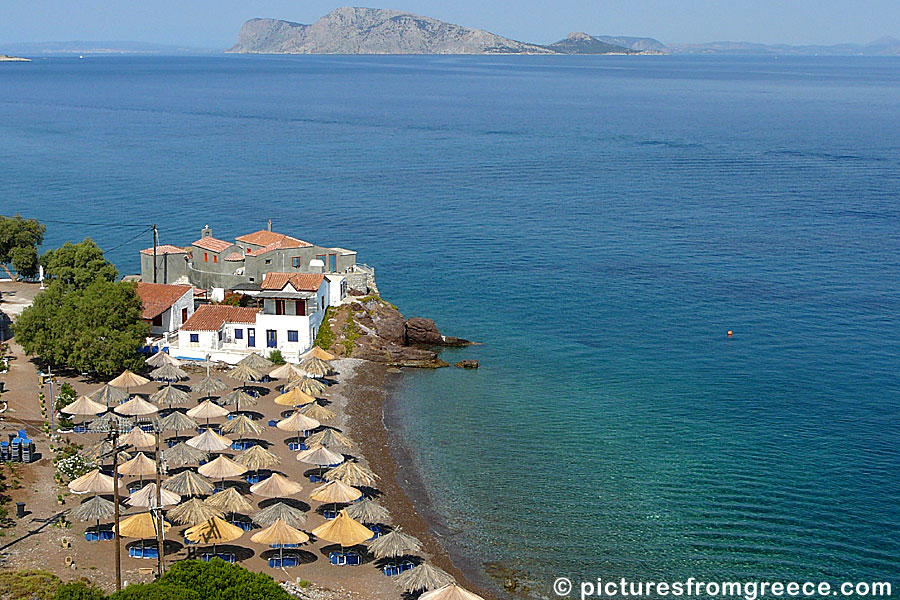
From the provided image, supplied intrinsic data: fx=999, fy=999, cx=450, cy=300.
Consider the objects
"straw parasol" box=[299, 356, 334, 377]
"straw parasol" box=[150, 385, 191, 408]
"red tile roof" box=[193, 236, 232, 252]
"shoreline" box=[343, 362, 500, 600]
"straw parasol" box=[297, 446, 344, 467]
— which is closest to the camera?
"shoreline" box=[343, 362, 500, 600]

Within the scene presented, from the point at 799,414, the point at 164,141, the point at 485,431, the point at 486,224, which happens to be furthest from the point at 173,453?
the point at 164,141

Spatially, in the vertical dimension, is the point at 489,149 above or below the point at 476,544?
above

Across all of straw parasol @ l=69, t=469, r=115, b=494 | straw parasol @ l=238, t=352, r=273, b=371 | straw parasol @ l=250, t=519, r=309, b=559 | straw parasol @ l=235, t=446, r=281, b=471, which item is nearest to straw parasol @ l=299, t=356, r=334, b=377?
straw parasol @ l=238, t=352, r=273, b=371

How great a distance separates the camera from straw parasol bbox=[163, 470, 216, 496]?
43.1 meters

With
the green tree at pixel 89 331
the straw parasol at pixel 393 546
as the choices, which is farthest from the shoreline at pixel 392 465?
the green tree at pixel 89 331

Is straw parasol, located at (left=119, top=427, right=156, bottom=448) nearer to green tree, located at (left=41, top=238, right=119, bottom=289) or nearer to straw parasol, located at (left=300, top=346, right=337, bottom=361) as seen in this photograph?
straw parasol, located at (left=300, top=346, right=337, bottom=361)

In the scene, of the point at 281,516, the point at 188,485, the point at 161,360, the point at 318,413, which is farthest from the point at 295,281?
the point at 281,516

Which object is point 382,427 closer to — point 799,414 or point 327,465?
point 327,465

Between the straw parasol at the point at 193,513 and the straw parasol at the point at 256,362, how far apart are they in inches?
818

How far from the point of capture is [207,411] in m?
53.2

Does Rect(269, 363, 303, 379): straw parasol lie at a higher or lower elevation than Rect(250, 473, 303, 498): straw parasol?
higher

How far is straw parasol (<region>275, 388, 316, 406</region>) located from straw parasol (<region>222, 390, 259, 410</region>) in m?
1.62

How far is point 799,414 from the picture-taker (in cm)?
5900

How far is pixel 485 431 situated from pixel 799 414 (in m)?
18.7
